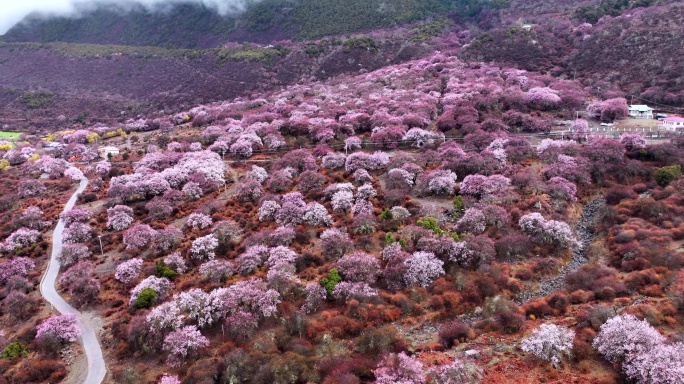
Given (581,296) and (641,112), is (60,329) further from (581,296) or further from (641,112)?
(641,112)

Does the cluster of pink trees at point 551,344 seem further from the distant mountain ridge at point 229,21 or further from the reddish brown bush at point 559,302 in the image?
the distant mountain ridge at point 229,21

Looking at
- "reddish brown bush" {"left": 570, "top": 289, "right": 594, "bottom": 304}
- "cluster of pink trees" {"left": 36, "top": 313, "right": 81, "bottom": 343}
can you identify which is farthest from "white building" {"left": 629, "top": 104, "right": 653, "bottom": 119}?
"cluster of pink trees" {"left": 36, "top": 313, "right": 81, "bottom": 343}

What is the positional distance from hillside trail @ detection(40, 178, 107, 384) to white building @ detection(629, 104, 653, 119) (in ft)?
230

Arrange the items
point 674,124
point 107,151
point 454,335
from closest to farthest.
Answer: point 454,335 → point 674,124 → point 107,151

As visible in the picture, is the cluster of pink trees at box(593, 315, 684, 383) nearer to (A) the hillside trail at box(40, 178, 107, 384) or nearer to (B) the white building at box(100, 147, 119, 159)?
(A) the hillside trail at box(40, 178, 107, 384)

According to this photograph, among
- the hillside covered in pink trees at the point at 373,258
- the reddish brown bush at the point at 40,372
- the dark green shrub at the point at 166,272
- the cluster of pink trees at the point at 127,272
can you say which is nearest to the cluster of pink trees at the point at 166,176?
the hillside covered in pink trees at the point at 373,258

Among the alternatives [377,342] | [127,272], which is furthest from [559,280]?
[127,272]

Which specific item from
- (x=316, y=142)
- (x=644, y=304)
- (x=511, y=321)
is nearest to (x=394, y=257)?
(x=511, y=321)

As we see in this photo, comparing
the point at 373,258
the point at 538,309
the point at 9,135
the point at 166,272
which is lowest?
the point at 538,309

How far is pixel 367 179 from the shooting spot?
48.1 metres

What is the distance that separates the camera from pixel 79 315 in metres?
32.4

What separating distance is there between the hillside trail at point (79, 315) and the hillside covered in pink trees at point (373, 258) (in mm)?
679

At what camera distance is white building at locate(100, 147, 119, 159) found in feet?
238

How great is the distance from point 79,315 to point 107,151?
162 feet
